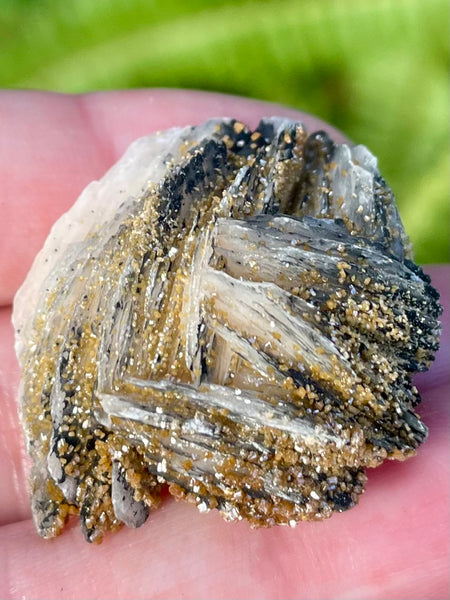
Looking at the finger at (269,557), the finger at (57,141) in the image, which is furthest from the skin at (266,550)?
the finger at (57,141)

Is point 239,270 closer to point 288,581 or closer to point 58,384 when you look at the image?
point 58,384

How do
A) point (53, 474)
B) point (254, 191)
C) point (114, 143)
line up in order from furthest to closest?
1. point (114, 143)
2. point (254, 191)
3. point (53, 474)

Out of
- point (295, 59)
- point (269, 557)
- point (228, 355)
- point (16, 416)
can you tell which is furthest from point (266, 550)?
point (295, 59)

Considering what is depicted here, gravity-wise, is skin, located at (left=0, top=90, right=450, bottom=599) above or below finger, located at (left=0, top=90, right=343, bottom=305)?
below

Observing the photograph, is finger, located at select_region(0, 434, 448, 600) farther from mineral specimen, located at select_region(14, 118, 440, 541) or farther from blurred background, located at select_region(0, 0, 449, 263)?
blurred background, located at select_region(0, 0, 449, 263)

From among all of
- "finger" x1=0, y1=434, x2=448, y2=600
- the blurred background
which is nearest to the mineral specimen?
"finger" x1=0, y1=434, x2=448, y2=600

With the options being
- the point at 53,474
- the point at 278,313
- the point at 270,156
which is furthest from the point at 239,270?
the point at 53,474

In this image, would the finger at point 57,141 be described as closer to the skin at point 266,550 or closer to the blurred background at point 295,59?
the blurred background at point 295,59
